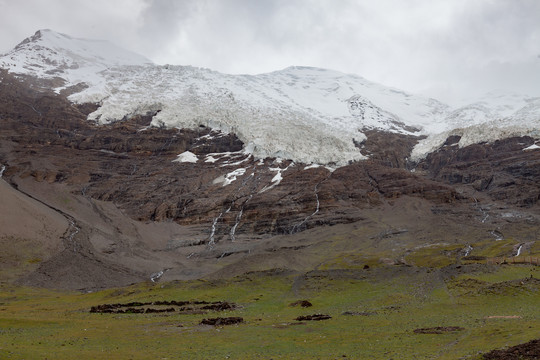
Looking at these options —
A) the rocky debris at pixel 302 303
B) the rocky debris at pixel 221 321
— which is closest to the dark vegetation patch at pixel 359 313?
the rocky debris at pixel 302 303

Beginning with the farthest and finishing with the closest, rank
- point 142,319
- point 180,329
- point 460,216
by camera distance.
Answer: point 460,216, point 142,319, point 180,329

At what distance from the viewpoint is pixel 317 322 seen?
48750 mm

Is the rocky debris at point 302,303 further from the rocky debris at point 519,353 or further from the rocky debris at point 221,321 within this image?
the rocky debris at point 519,353

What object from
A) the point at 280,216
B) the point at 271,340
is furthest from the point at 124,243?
the point at 271,340

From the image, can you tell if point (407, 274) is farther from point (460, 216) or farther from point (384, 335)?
point (460, 216)

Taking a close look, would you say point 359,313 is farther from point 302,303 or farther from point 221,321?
point 221,321

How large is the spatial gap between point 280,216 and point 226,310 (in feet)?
446

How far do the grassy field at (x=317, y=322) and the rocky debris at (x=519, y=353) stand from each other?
131cm

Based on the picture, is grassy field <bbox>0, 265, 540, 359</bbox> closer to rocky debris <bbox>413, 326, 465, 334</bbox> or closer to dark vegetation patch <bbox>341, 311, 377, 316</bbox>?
dark vegetation patch <bbox>341, 311, 377, 316</bbox>

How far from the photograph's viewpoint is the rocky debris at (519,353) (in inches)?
956

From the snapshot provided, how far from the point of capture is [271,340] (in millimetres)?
39344

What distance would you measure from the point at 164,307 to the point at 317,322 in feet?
96.8

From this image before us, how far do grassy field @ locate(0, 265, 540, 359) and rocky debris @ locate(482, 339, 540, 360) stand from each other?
131 cm

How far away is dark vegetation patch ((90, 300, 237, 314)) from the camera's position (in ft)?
211
